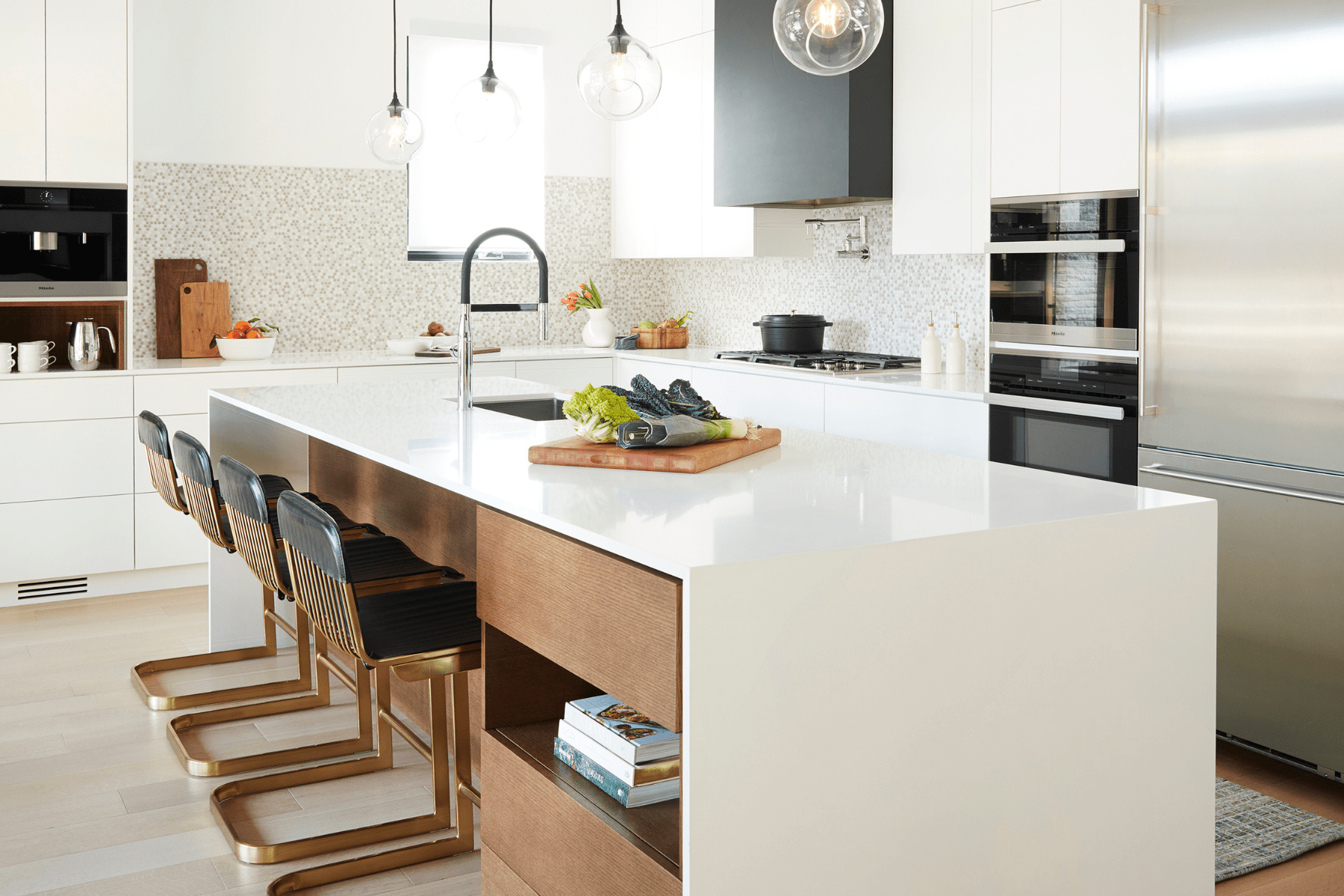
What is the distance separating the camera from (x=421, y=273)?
241 inches

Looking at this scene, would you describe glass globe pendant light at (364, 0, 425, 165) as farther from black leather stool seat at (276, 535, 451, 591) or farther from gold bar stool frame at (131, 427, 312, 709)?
black leather stool seat at (276, 535, 451, 591)

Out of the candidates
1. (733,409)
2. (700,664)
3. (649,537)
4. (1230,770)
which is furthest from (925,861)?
(733,409)

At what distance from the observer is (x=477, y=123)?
357 centimetres

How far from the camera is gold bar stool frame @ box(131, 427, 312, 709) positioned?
3227 millimetres

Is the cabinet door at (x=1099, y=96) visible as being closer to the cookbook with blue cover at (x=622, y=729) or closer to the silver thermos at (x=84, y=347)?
the cookbook with blue cover at (x=622, y=729)

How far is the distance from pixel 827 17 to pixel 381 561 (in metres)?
1.70

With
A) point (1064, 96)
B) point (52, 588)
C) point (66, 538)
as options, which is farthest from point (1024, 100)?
point (52, 588)

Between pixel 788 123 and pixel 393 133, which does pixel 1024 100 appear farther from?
pixel 393 133

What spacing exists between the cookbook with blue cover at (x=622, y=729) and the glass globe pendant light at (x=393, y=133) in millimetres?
2446

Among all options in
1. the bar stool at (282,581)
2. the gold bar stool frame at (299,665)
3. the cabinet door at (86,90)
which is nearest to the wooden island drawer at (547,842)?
the bar stool at (282,581)

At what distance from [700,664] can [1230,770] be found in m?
2.25

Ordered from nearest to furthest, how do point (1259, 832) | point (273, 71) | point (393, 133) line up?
1. point (1259, 832)
2. point (393, 133)
3. point (273, 71)

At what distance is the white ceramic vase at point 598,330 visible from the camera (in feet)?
20.3

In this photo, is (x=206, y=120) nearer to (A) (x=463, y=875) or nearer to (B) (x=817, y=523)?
(A) (x=463, y=875)
